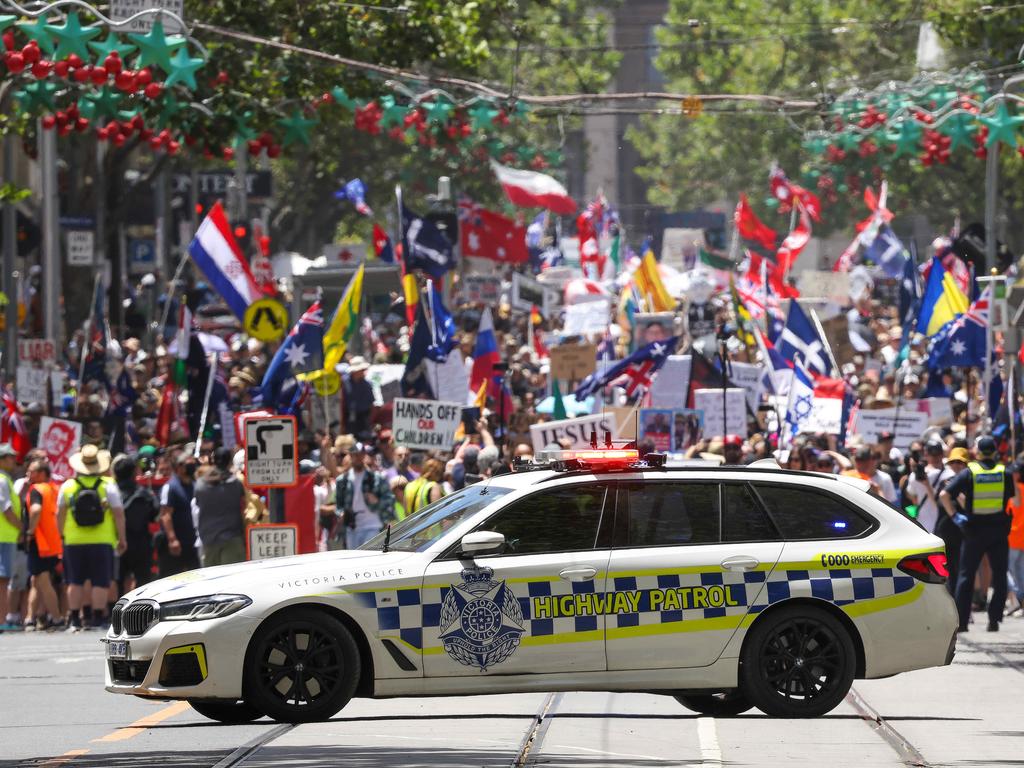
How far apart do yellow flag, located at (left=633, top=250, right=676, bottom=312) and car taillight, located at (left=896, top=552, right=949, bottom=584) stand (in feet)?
76.6

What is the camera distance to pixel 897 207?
2768 inches

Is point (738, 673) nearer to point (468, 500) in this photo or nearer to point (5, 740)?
point (468, 500)

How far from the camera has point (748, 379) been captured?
25.8 m

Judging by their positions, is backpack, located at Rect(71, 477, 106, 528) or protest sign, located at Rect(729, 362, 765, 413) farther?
protest sign, located at Rect(729, 362, 765, 413)

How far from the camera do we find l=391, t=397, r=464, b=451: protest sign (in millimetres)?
21531

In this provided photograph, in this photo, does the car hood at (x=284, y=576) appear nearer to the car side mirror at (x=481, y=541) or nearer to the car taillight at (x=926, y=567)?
the car side mirror at (x=481, y=541)

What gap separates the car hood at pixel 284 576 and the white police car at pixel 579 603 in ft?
0.04

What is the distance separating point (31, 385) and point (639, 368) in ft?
22.8

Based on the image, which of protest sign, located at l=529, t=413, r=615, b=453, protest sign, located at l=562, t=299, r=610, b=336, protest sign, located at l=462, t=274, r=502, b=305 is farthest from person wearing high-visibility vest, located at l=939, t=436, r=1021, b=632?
protest sign, located at l=462, t=274, r=502, b=305

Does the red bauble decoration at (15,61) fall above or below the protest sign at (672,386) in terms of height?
above

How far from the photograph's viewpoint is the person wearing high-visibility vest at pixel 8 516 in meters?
19.1

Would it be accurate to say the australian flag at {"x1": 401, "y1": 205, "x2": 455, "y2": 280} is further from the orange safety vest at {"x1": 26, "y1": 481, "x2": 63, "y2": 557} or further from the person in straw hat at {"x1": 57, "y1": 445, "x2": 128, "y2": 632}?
the person in straw hat at {"x1": 57, "y1": 445, "x2": 128, "y2": 632}

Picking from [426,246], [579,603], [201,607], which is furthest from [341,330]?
[201,607]

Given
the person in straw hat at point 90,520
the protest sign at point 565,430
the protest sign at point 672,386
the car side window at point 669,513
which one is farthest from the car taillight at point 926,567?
the protest sign at point 672,386
